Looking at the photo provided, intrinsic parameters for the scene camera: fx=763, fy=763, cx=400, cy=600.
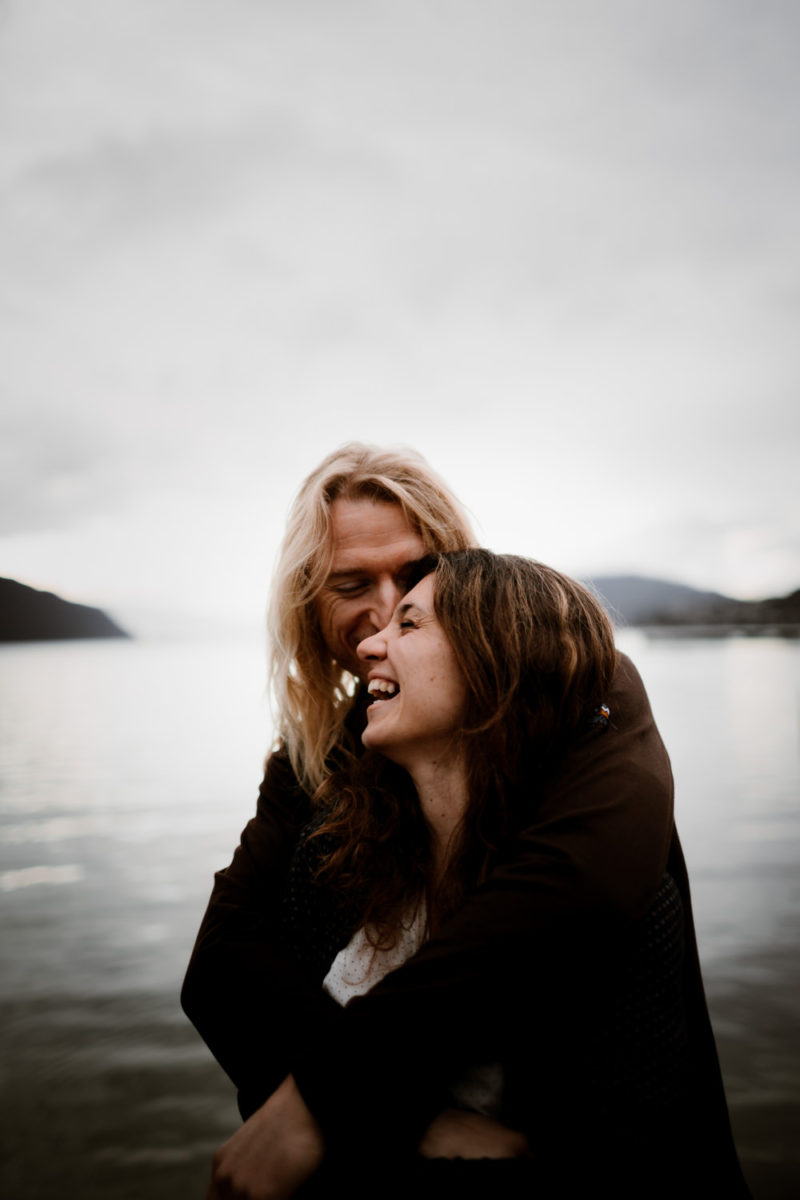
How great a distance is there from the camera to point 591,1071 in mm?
1710

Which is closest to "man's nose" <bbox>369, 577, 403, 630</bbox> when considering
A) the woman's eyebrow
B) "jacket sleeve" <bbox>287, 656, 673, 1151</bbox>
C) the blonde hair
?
the blonde hair

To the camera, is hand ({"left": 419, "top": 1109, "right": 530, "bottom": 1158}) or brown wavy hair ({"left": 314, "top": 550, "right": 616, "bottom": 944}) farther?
brown wavy hair ({"left": 314, "top": 550, "right": 616, "bottom": 944})

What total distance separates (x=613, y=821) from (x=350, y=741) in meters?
1.32

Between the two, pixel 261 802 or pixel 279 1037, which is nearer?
pixel 279 1037

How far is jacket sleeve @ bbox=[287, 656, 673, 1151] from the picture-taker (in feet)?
5.34

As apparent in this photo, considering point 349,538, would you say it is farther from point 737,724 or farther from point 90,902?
point 737,724

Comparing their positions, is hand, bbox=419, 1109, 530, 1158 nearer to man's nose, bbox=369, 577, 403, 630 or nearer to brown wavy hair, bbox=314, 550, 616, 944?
brown wavy hair, bbox=314, 550, 616, 944

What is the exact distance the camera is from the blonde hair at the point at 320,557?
3082 mm

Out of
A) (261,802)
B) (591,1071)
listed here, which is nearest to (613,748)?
(591,1071)

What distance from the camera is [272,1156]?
1.71 m

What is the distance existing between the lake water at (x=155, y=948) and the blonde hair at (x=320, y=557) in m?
2.50

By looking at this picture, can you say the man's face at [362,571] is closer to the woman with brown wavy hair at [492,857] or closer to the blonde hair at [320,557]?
the blonde hair at [320,557]

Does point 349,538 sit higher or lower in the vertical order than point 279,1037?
higher

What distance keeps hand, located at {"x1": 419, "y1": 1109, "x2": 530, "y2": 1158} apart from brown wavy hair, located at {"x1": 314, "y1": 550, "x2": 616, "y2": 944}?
47cm
